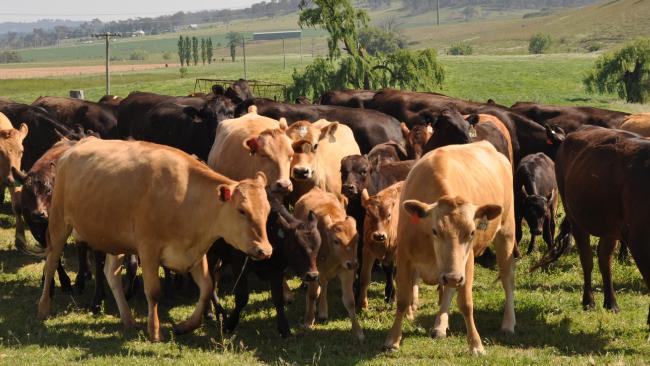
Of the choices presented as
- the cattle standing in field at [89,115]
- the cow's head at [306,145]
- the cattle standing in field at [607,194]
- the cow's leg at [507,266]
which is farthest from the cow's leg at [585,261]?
the cattle standing in field at [89,115]

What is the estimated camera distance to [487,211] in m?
7.06

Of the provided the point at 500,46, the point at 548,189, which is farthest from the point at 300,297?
the point at 500,46

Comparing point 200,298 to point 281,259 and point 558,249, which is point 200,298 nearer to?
point 281,259

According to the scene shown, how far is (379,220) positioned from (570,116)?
9439 millimetres

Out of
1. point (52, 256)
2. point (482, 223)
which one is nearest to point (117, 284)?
point (52, 256)

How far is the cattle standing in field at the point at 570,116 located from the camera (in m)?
16.5

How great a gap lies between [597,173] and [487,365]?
2.88 m

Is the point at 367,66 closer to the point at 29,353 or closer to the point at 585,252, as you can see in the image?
the point at 585,252

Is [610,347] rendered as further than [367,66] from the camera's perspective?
No

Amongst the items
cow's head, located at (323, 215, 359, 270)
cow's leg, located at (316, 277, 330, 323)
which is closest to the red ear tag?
cow's head, located at (323, 215, 359, 270)

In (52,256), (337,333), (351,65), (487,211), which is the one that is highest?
(351,65)

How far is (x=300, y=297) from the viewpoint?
384 inches

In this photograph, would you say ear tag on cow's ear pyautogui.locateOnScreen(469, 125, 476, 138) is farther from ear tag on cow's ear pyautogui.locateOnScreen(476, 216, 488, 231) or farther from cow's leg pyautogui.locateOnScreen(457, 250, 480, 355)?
ear tag on cow's ear pyautogui.locateOnScreen(476, 216, 488, 231)

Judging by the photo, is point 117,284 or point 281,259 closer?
point 281,259
